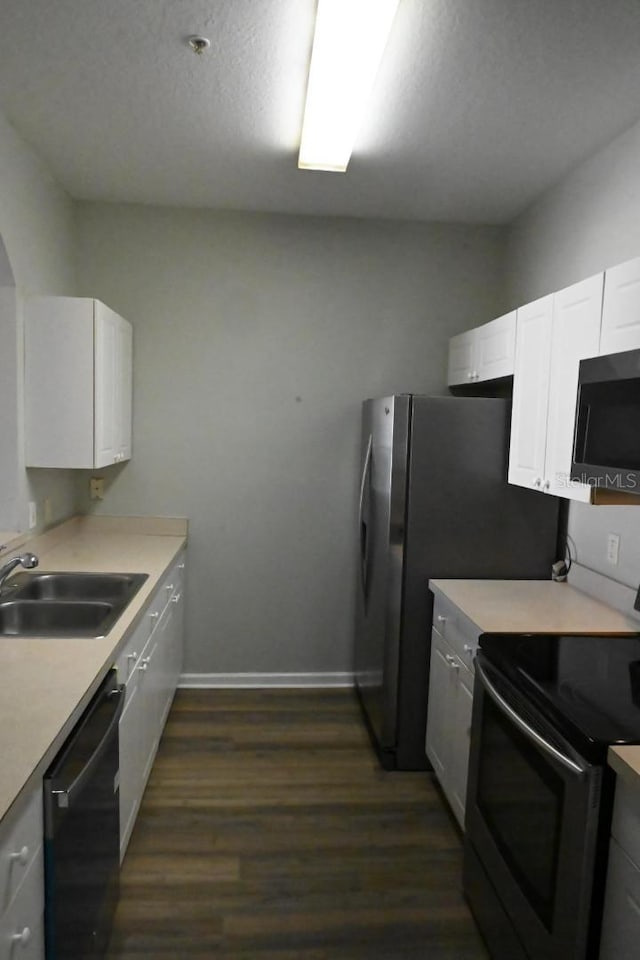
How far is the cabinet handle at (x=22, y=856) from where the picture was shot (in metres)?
1.17

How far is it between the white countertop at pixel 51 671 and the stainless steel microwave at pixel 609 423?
1.50 m

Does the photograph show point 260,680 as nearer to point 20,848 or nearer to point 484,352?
point 484,352

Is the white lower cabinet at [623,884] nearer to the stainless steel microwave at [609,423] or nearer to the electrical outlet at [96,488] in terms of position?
the stainless steel microwave at [609,423]

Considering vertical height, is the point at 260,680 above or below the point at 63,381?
below

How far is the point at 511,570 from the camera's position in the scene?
288 centimetres

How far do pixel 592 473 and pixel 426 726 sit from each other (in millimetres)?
1563

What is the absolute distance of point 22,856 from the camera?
3.95ft

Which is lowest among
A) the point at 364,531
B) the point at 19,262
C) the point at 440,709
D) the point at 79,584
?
the point at 440,709

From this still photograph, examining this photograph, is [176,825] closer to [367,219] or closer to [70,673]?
[70,673]

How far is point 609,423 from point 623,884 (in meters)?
1.13

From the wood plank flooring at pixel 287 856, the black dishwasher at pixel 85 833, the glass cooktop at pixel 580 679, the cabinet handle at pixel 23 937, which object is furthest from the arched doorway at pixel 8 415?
the glass cooktop at pixel 580 679

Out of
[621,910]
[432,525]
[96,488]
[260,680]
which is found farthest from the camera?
[260,680]

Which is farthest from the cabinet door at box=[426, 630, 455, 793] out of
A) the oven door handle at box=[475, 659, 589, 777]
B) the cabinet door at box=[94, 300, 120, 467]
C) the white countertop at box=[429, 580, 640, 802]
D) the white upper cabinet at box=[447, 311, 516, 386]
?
the cabinet door at box=[94, 300, 120, 467]

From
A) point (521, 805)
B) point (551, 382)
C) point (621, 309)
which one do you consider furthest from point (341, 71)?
point (521, 805)
